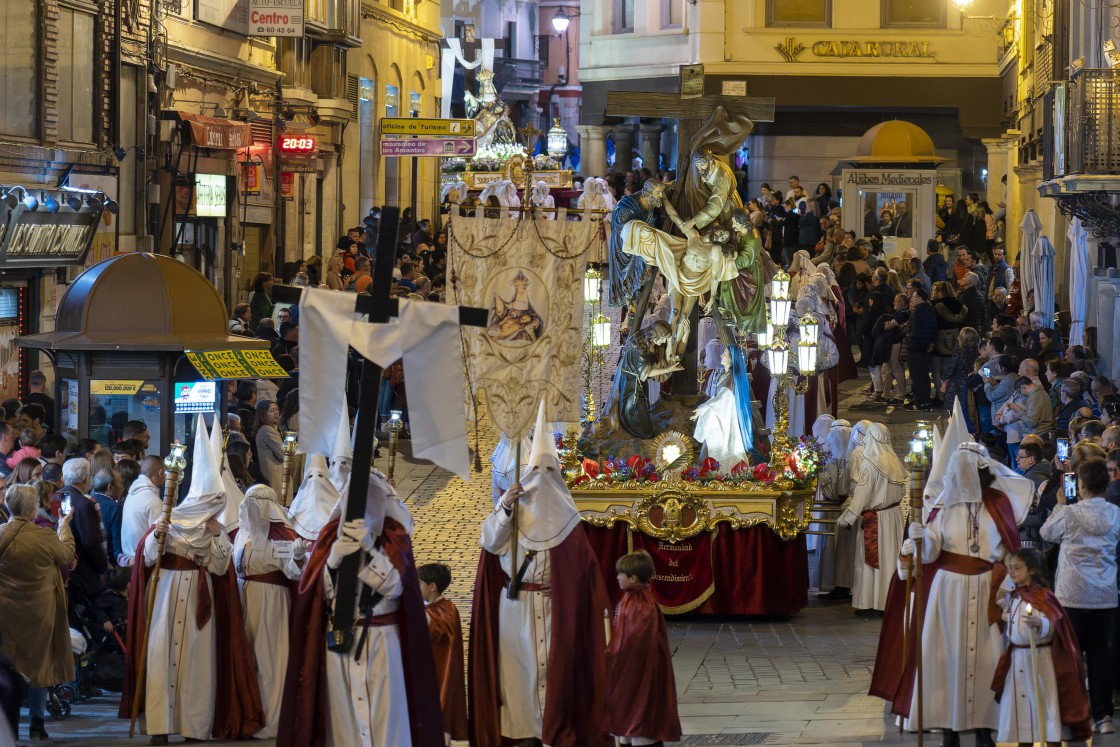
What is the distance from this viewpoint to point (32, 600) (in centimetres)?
1165

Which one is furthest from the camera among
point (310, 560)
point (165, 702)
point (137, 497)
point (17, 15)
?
point (17, 15)

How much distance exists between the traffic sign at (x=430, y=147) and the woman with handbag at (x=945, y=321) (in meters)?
10.0

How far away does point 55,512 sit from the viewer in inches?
516

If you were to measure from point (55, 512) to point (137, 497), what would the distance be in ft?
2.35

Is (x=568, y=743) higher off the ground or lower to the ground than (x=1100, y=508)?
lower

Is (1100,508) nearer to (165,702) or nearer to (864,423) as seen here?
(864,423)

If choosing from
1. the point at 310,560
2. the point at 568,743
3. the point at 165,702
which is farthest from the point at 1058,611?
the point at 165,702

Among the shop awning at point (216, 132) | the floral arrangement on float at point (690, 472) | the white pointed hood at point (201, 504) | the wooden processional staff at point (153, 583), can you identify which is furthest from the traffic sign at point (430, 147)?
the wooden processional staff at point (153, 583)

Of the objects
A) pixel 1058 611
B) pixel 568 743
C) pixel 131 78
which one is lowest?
pixel 568 743

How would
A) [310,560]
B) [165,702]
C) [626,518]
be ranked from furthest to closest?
[626,518]
[165,702]
[310,560]

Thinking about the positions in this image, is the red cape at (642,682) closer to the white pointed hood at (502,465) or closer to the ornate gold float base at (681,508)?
the white pointed hood at (502,465)

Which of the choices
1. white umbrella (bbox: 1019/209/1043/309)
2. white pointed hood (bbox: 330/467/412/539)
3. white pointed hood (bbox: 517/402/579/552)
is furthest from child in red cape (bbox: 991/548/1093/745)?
white umbrella (bbox: 1019/209/1043/309)

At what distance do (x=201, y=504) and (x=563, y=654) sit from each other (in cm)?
248

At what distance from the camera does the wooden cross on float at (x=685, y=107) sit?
1588 centimetres
